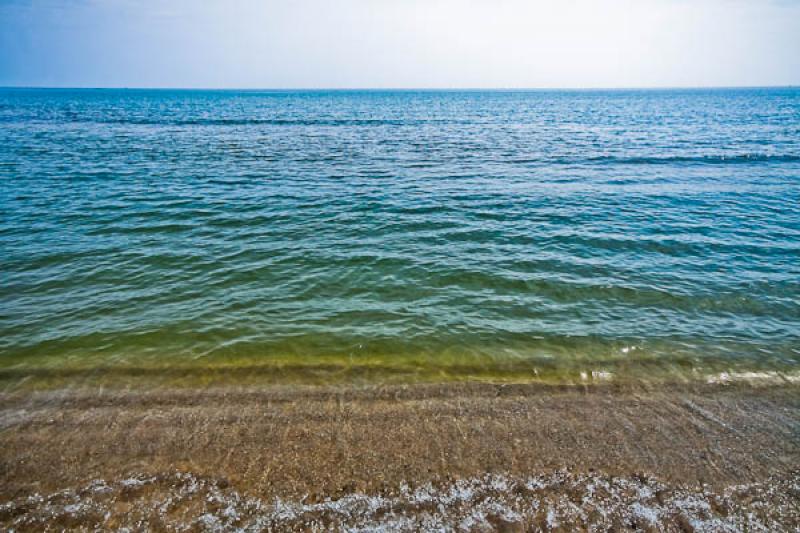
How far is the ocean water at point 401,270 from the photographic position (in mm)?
9383

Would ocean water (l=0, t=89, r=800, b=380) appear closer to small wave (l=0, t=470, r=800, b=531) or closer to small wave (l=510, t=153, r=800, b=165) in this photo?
small wave (l=0, t=470, r=800, b=531)

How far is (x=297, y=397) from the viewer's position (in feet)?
25.9

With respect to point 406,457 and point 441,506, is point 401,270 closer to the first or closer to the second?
point 406,457

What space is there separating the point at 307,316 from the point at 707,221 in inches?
726

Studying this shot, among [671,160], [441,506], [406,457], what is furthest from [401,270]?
[671,160]

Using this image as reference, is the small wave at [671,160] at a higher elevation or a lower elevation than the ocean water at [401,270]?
higher

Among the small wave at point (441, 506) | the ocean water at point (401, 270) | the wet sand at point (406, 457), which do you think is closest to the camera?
the small wave at point (441, 506)

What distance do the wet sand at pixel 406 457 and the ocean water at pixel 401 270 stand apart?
108 cm

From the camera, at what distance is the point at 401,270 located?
542 inches

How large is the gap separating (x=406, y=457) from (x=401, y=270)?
7.95m

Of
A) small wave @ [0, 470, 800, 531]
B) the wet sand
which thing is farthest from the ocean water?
small wave @ [0, 470, 800, 531]

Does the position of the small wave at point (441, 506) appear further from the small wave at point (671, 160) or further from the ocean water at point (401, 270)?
the small wave at point (671, 160)

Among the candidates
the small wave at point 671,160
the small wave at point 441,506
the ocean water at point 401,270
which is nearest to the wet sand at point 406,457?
the small wave at point 441,506

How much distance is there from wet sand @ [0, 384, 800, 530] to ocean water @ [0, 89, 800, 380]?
1076 millimetres
